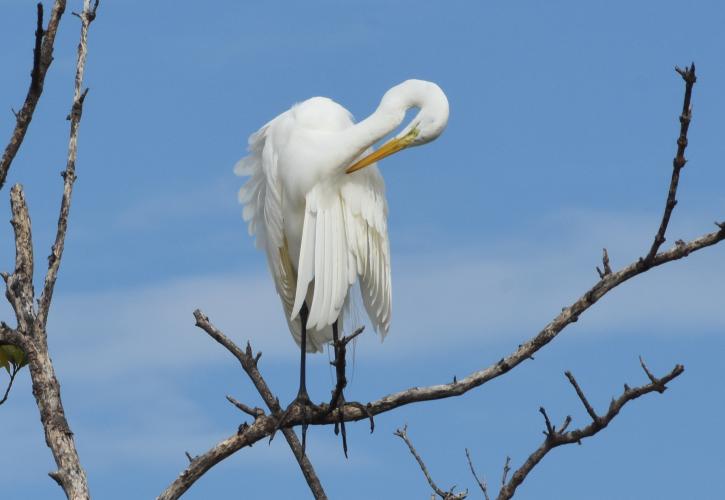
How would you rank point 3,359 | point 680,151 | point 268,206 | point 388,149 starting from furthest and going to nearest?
point 268,206 → point 388,149 → point 3,359 → point 680,151

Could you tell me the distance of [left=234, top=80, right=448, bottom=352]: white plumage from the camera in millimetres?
6398

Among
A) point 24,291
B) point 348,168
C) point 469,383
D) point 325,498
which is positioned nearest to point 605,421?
point 469,383

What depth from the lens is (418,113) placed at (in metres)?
6.51

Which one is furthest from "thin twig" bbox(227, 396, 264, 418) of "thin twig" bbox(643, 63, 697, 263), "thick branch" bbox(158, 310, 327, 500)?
"thin twig" bbox(643, 63, 697, 263)

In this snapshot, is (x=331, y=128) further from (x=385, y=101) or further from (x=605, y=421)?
(x=605, y=421)

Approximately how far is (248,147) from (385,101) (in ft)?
3.22

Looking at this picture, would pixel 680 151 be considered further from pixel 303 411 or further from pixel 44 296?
pixel 44 296

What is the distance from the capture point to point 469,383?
5.25 metres

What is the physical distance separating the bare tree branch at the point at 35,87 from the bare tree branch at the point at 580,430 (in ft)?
9.05

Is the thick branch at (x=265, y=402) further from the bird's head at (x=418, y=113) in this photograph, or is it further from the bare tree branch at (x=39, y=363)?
the bird's head at (x=418, y=113)

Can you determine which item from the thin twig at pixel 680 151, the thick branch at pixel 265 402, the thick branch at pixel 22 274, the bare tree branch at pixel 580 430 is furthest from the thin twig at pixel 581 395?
the thick branch at pixel 22 274

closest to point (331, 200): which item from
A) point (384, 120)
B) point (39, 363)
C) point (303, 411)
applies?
point (384, 120)

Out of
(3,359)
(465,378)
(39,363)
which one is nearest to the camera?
(465,378)

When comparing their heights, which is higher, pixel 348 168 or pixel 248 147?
pixel 248 147
